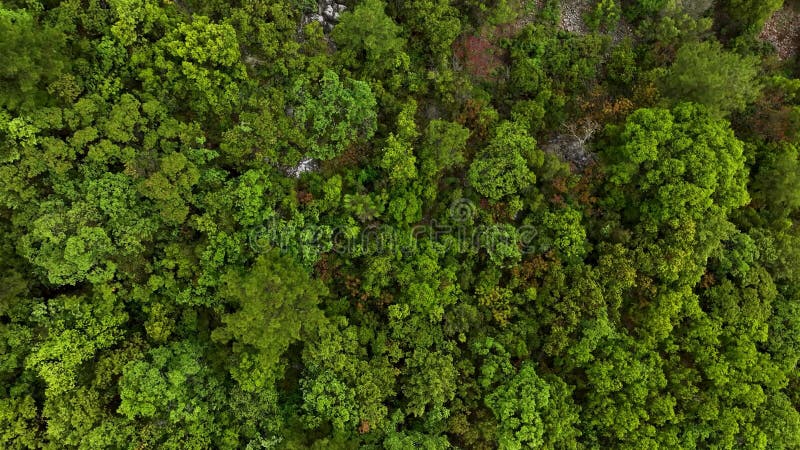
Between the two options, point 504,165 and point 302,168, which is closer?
point 302,168

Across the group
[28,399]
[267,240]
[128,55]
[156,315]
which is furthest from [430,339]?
[128,55]

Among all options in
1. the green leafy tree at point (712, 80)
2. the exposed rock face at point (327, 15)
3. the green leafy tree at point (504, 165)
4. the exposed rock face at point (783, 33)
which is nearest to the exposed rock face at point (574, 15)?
the green leafy tree at point (712, 80)

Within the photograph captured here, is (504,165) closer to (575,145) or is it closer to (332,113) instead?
(575,145)

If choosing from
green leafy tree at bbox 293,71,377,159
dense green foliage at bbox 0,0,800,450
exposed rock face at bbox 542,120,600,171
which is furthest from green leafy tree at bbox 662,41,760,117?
green leafy tree at bbox 293,71,377,159

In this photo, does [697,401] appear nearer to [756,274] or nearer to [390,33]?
[756,274]

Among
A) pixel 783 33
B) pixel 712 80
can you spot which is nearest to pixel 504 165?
pixel 712 80
